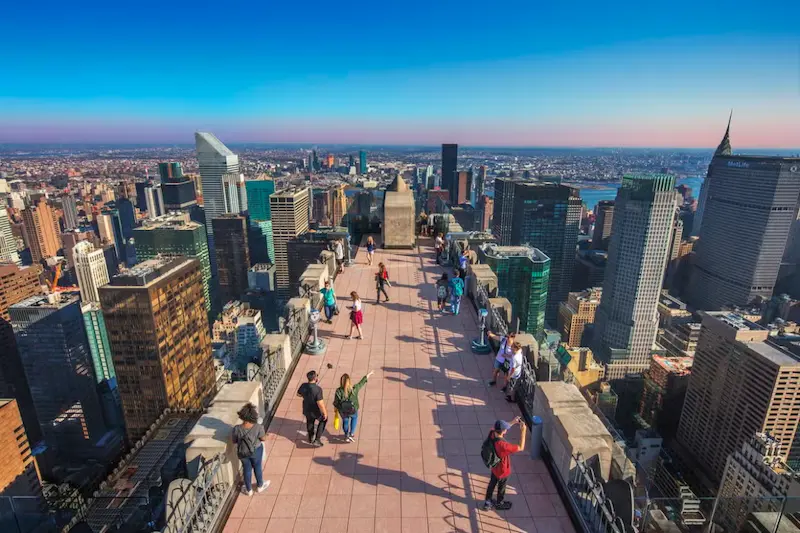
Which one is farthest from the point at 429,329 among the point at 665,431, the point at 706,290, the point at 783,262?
the point at 783,262

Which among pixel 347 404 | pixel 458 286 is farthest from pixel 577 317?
pixel 347 404

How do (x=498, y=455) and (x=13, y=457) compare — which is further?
(x=13, y=457)

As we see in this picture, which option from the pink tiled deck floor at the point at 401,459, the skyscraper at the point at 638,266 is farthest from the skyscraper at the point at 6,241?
the skyscraper at the point at 638,266

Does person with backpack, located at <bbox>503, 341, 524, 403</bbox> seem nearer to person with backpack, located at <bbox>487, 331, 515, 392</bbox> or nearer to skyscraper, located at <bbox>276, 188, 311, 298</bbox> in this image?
person with backpack, located at <bbox>487, 331, 515, 392</bbox>

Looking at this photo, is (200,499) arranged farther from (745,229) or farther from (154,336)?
(745,229)

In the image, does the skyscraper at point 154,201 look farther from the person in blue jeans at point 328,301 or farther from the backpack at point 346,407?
the backpack at point 346,407

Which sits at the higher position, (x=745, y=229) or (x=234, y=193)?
(x=745, y=229)

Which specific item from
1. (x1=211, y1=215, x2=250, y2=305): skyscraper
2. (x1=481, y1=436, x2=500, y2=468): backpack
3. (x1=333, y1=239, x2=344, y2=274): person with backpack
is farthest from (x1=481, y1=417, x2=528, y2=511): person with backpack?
(x1=211, y1=215, x2=250, y2=305): skyscraper
